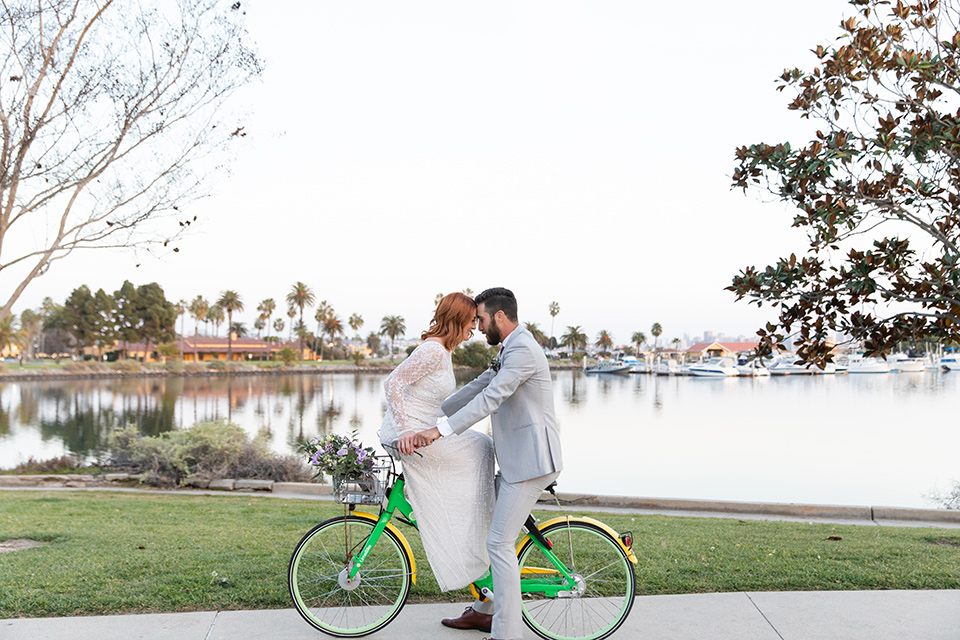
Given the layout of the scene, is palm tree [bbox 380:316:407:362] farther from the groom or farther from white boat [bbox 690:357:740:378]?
the groom

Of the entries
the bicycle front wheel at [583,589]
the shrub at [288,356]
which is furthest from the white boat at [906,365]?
the bicycle front wheel at [583,589]

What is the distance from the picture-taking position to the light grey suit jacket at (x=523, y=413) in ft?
13.0

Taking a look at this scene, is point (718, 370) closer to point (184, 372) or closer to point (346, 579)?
point (184, 372)

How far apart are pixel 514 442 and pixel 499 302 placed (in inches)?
31.3

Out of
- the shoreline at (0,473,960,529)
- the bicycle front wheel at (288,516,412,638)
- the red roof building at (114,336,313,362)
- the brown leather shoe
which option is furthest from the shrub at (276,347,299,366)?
the brown leather shoe

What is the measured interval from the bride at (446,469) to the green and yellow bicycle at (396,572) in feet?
0.65

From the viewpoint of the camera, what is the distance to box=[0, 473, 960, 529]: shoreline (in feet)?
36.5

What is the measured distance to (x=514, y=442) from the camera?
412 cm

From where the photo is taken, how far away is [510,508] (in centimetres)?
411

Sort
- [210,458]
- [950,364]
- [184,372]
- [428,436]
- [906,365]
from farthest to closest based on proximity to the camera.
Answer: [950,364], [906,365], [184,372], [210,458], [428,436]

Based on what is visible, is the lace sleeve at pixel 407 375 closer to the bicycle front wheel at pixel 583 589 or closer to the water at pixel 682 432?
the bicycle front wheel at pixel 583 589

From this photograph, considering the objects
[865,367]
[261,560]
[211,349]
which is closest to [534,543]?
[261,560]

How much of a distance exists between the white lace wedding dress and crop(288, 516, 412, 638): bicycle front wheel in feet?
0.99

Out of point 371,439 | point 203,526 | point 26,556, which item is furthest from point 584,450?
point 26,556
